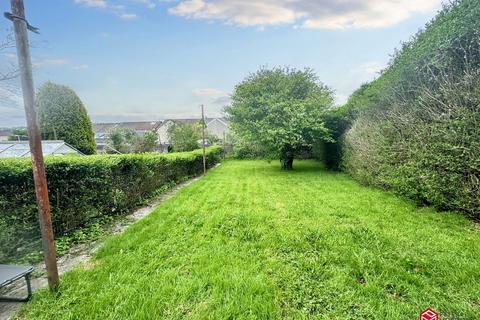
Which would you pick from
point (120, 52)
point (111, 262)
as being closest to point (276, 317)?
point (111, 262)

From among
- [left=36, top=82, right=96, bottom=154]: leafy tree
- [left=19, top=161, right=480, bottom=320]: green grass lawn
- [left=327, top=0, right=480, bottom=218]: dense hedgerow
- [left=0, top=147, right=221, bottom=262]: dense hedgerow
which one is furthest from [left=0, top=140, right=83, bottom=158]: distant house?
[left=327, top=0, right=480, bottom=218]: dense hedgerow

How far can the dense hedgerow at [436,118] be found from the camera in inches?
179

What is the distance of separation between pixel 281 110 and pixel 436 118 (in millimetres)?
8306

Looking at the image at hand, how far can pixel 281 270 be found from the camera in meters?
3.00

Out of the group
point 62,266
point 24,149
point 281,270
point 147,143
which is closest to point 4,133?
point 147,143

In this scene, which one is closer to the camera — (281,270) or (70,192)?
(281,270)

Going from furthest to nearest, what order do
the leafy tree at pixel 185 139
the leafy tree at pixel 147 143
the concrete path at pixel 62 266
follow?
the leafy tree at pixel 147 143 → the leafy tree at pixel 185 139 → the concrete path at pixel 62 266

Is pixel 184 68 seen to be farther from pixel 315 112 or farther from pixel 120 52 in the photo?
pixel 315 112

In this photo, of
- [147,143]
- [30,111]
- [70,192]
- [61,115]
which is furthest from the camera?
[147,143]

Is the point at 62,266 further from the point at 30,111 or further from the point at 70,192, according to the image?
the point at 30,111

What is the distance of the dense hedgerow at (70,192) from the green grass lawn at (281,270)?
1.02 meters

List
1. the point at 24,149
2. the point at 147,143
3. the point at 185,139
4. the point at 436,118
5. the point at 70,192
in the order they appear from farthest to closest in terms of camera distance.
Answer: the point at 147,143 < the point at 185,139 < the point at 24,149 < the point at 436,118 < the point at 70,192

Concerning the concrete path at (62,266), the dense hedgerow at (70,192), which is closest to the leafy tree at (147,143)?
the dense hedgerow at (70,192)

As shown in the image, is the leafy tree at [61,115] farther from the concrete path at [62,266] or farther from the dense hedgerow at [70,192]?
the concrete path at [62,266]
